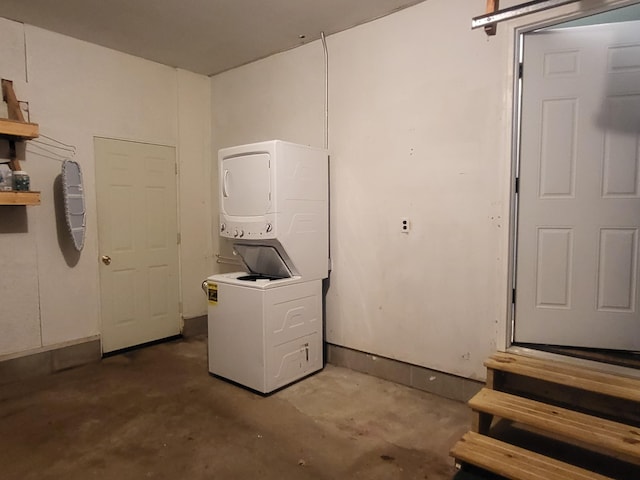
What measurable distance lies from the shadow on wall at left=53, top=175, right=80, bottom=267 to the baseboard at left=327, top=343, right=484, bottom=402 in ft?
7.87

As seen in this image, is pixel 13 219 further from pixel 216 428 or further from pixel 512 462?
pixel 512 462

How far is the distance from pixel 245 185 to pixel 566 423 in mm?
2474

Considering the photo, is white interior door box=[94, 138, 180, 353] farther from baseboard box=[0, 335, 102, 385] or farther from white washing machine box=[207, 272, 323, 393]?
white washing machine box=[207, 272, 323, 393]

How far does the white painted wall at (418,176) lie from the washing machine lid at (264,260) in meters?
A: 0.54

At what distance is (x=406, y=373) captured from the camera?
312cm

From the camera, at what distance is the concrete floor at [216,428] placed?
7.00 ft

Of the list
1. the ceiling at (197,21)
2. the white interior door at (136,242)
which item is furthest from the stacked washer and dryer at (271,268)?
the white interior door at (136,242)

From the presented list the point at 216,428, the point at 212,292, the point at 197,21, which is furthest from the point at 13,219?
the point at 216,428

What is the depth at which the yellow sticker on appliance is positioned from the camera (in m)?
3.22

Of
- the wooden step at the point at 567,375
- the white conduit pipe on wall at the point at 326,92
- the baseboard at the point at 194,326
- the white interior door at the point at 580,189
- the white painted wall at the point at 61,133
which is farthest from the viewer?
the baseboard at the point at 194,326

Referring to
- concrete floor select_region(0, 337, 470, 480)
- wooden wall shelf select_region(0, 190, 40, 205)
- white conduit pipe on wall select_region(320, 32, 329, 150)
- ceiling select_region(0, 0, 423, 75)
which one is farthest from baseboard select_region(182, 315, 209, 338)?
ceiling select_region(0, 0, 423, 75)

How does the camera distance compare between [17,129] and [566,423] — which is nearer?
[566,423]

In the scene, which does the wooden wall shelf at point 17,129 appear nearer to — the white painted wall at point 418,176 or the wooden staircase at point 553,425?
the white painted wall at point 418,176

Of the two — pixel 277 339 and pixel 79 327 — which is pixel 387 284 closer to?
pixel 277 339
